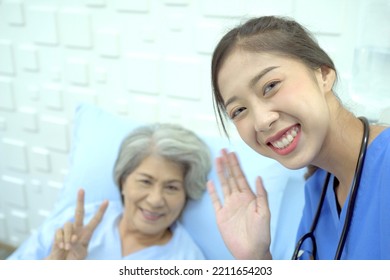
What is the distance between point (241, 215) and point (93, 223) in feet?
1.57

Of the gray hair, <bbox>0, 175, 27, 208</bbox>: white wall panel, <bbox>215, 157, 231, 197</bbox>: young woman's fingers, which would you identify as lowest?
<bbox>0, 175, 27, 208</bbox>: white wall panel

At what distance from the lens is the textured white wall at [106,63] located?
1336mm

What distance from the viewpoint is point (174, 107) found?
1.64 meters

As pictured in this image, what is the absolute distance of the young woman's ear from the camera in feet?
2.74

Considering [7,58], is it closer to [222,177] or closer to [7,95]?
[7,95]

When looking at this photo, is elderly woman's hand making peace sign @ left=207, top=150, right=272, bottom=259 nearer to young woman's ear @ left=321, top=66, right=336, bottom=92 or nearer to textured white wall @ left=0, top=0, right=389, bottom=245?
young woman's ear @ left=321, top=66, right=336, bottom=92

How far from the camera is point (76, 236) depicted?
4.13 ft

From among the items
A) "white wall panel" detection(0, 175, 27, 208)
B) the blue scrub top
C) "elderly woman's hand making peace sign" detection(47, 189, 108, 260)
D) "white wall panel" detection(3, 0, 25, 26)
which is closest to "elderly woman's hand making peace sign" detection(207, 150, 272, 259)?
the blue scrub top

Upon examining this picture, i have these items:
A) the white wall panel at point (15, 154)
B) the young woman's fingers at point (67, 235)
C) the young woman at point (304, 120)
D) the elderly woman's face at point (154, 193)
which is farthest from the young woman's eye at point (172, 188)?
the white wall panel at point (15, 154)

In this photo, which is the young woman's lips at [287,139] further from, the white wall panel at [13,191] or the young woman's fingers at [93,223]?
the white wall panel at [13,191]

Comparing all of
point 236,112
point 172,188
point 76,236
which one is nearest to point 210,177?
point 172,188

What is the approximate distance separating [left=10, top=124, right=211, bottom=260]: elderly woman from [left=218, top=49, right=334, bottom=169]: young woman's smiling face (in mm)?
596
